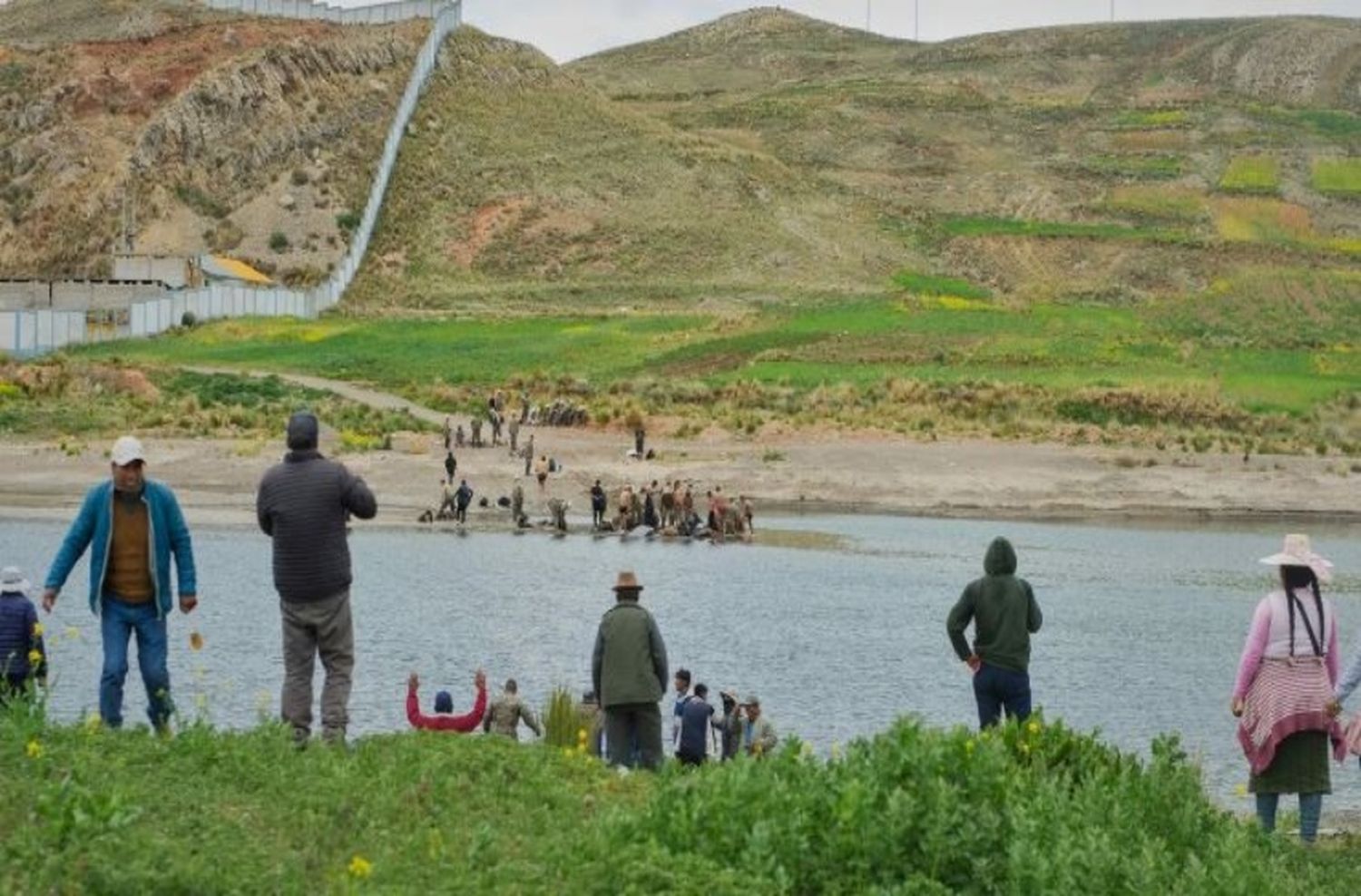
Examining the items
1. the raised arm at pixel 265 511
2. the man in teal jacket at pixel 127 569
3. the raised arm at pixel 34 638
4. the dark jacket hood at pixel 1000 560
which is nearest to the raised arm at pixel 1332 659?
the dark jacket hood at pixel 1000 560

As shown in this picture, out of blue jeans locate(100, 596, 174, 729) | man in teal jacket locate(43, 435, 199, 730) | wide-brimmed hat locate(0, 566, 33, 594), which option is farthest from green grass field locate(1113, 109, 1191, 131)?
blue jeans locate(100, 596, 174, 729)

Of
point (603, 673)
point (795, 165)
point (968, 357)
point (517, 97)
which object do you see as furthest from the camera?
point (795, 165)

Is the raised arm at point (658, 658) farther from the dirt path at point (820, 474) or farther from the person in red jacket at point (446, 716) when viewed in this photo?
the dirt path at point (820, 474)

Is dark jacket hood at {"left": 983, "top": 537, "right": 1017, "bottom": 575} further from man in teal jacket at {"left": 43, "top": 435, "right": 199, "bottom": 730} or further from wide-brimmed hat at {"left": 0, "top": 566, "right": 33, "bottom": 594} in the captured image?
wide-brimmed hat at {"left": 0, "top": 566, "right": 33, "bottom": 594}

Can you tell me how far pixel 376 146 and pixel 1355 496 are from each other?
231ft

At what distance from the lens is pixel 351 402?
2675 inches

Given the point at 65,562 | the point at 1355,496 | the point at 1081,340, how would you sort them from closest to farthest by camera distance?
the point at 65,562, the point at 1355,496, the point at 1081,340

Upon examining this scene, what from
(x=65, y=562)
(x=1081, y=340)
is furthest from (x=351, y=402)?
(x=65, y=562)

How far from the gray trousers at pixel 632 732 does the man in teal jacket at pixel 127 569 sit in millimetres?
3722

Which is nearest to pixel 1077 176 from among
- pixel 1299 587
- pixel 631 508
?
pixel 631 508

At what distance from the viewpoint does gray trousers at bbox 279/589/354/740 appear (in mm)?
14438

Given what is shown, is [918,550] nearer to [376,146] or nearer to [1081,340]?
[1081,340]

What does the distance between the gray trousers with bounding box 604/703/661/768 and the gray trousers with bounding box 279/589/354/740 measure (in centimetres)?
275

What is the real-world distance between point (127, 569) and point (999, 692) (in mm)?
6442
